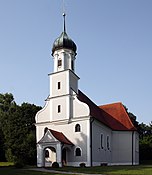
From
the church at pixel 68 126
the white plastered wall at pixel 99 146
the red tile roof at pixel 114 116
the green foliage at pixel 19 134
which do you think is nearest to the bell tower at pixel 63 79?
the church at pixel 68 126

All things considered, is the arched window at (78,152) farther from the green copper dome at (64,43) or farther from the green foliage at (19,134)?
the green copper dome at (64,43)

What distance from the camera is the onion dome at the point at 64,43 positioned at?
131ft

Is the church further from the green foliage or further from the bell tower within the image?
the green foliage

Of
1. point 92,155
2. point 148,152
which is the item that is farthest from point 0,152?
point 148,152

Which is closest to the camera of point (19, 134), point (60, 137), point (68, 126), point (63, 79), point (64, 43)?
point (60, 137)

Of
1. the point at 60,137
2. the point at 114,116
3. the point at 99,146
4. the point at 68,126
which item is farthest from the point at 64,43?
the point at 114,116

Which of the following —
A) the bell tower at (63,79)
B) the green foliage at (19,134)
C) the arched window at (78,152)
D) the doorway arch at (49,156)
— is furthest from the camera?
the green foliage at (19,134)

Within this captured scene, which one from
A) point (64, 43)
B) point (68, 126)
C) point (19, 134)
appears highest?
point (64, 43)

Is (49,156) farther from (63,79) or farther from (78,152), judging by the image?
(63,79)

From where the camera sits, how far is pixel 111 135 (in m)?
43.9

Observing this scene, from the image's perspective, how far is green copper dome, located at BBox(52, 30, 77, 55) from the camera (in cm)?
3991

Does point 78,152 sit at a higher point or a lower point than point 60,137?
lower

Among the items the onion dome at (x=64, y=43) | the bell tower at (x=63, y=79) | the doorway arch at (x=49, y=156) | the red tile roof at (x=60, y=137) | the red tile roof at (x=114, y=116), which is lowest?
the doorway arch at (x=49, y=156)

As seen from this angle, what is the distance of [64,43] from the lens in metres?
39.9
